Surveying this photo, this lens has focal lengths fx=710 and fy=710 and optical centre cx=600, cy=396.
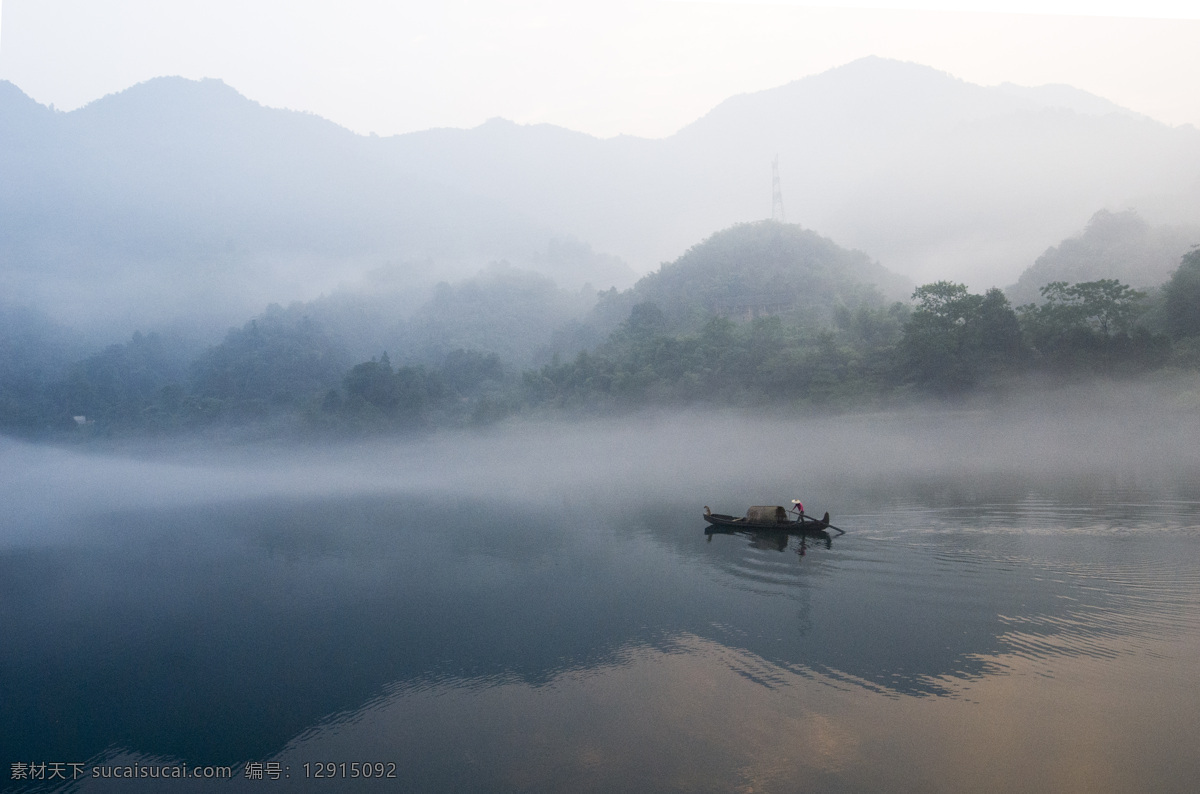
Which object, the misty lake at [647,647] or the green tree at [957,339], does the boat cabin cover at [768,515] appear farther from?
the green tree at [957,339]

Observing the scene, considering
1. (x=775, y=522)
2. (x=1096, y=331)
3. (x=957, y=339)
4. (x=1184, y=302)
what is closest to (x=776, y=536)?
(x=775, y=522)

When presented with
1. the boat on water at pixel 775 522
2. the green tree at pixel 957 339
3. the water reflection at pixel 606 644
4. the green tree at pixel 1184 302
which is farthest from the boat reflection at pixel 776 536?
the green tree at pixel 1184 302

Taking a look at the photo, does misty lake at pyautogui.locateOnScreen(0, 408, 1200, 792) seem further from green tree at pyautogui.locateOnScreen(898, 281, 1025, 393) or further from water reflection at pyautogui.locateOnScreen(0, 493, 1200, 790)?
green tree at pyautogui.locateOnScreen(898, 281, 1025, 393)

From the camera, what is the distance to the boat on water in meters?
25.7

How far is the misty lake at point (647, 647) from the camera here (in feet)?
37.8

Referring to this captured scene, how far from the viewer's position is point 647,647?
53.8 ft

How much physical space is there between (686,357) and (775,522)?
6867 cm

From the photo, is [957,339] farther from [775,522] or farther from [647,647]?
[647,647]

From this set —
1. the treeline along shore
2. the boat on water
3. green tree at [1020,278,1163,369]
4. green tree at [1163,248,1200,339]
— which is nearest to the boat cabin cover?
the boat on water

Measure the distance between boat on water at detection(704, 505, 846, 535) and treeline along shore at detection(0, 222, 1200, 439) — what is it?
152 ft

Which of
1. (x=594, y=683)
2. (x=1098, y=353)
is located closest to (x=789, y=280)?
(x=1098, y=353)

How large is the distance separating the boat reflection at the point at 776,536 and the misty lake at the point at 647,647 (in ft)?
1.26

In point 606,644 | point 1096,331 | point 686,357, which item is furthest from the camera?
point 686,357

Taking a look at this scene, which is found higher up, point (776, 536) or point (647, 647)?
point (776, 536)
